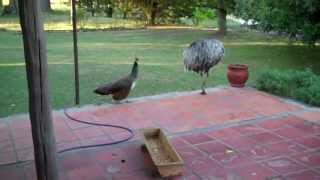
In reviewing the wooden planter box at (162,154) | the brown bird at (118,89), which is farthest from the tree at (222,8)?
the wooden planter box at (162,154)

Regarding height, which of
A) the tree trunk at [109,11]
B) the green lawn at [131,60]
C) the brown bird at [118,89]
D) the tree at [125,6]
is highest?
the tree at [125,6]

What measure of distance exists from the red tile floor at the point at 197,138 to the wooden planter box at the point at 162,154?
93 millimetres

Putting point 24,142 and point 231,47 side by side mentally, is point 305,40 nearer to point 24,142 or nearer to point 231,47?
point 231,47

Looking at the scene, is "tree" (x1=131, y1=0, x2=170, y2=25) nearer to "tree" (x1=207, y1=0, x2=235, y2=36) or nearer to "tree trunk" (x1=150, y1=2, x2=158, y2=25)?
"tree trunk" (x1=150, y1=2, x2=158, y2=25)

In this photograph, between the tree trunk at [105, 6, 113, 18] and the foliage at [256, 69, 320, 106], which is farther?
the tree trunk at [105, 6, 113, 18]

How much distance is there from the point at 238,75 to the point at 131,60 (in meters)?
2.93

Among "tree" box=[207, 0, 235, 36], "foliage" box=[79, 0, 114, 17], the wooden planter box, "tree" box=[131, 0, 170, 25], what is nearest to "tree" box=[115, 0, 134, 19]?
"tree" box=[131, 0, 170, 25]

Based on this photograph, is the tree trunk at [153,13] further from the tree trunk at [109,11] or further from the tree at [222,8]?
the tree at [222,8]

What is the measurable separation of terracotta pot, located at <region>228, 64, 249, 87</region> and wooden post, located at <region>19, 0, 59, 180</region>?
3.63 m

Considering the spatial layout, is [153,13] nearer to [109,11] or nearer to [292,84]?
[109,11]

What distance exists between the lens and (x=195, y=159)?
3.50 m

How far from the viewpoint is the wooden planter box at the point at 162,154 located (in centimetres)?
312

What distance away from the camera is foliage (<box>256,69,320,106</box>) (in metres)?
5.06

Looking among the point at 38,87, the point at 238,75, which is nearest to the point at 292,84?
the point at 238,75
